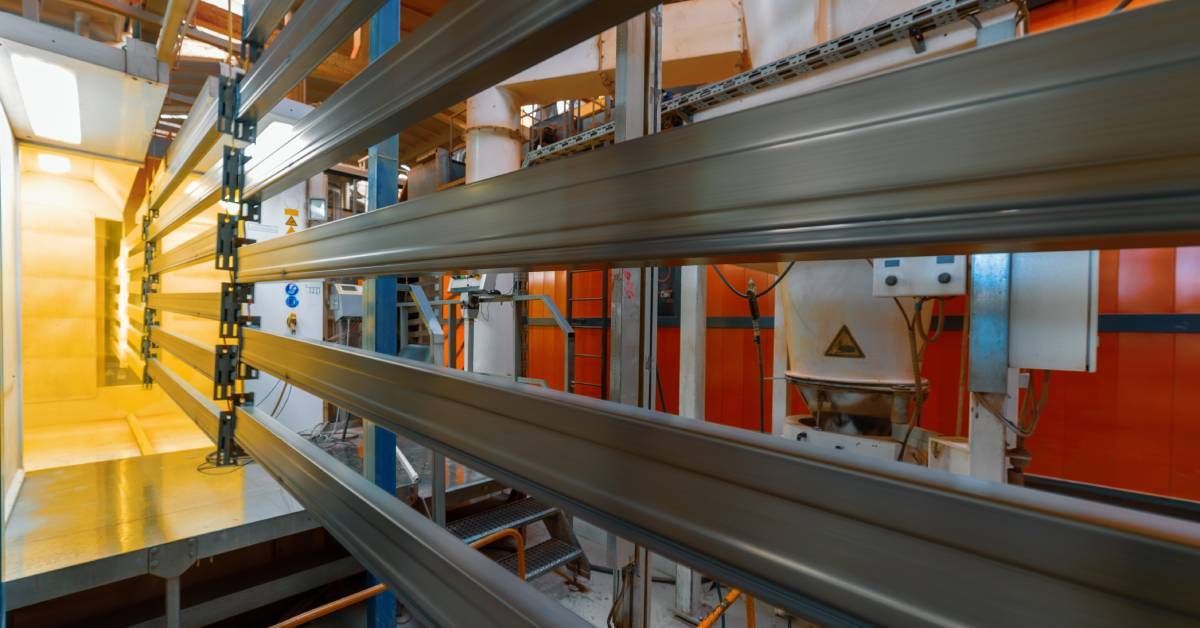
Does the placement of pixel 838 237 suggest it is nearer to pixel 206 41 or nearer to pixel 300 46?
pixel 300 46

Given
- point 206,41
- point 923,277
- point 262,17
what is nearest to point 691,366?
point 923,277

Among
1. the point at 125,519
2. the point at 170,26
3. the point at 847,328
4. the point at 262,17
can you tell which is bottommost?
the point at 125,519

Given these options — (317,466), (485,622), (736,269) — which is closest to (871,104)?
(485,622)

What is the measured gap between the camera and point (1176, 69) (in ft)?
0.82

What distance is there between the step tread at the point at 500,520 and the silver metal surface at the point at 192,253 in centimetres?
178

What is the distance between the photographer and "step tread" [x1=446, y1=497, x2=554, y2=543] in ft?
8.61

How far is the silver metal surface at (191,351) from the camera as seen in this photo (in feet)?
5.32

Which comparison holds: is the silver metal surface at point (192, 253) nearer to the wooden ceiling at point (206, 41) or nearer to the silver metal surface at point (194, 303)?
the silver metal surface at point (194, 303)

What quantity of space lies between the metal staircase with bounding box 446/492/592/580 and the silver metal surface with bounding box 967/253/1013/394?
6.83 ft

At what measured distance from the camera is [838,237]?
1.14 ft

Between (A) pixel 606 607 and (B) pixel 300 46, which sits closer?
(B) pixel 300 46

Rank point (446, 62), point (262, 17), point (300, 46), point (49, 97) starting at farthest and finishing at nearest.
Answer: point (49, 97) < point (262, 17) < point (300, 46) < point (446, 62)

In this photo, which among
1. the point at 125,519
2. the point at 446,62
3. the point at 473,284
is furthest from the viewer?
the point at 473,284

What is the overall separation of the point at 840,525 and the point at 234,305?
5.79 feet
